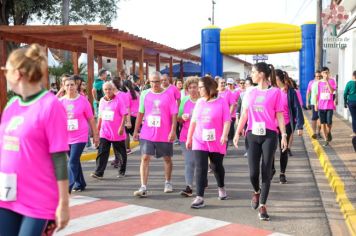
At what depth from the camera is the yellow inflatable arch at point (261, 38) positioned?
25062mm

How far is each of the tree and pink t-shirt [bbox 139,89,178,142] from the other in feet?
56.2

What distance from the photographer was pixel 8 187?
313cm

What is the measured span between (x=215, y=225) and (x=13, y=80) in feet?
12.3

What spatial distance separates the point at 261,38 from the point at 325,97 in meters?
12.6

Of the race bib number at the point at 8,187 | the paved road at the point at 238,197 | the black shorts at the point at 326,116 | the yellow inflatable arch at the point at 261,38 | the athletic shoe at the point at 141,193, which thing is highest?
the yellow inflatable arch at the point at 261,38

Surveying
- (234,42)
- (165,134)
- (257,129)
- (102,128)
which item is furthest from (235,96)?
(234,42)

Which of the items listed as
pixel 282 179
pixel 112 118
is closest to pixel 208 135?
pixel 282 179

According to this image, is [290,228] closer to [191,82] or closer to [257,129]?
[257,129]

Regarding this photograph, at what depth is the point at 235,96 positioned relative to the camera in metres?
15.0

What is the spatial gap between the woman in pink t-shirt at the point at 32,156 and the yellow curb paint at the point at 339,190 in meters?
3.66

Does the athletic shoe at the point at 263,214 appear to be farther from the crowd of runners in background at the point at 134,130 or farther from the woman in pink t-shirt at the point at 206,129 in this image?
the woman in pink t-shirt at the point at 206,129

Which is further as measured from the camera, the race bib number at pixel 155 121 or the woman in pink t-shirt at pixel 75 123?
the race bib number at pixel 155 121

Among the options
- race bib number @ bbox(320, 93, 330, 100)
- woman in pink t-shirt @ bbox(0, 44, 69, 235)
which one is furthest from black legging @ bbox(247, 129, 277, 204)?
race bib number @ bbox(320, 93, 330, 100)

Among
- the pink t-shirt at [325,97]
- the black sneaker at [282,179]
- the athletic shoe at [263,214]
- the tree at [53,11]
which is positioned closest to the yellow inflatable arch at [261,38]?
the tree at [53,11]
